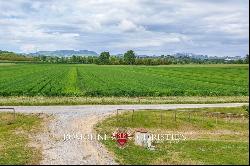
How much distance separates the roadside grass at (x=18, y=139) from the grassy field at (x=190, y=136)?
16.4ft

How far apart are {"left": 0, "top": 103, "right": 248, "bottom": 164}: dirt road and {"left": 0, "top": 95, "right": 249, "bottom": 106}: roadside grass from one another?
2664 mm

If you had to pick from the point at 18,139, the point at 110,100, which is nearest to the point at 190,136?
the point at 18,139

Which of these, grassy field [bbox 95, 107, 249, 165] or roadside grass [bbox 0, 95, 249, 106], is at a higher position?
roadside grass [bbox 0, 95, 249, 106]

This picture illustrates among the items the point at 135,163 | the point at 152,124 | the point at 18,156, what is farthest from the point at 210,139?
the point at 18,156

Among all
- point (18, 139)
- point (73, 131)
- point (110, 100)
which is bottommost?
point (18, 139)

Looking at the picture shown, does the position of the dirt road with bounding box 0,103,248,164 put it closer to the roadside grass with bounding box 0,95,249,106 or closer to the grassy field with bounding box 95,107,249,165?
the grassy field with bounding box 95,107,249,165

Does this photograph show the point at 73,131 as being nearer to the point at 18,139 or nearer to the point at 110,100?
the point at 18,139

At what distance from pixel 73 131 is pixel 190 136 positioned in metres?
9.08

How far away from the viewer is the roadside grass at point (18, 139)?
25788 mm

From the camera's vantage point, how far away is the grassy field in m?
25.6

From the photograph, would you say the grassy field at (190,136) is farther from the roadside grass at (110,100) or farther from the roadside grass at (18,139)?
the roadside grass at (110,100)

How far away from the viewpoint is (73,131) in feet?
112

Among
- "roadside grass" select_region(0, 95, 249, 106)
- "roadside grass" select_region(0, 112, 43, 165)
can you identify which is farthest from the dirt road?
"roadside grass" select_region(0, 95, 249, 106)

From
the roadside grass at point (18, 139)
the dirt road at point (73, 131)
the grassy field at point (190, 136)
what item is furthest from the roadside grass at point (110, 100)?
the roadside grass at point (18, 139)
